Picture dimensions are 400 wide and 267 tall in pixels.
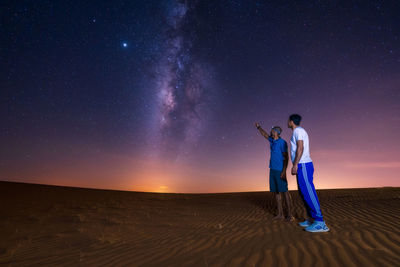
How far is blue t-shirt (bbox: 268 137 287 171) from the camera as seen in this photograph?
6086 millimetres

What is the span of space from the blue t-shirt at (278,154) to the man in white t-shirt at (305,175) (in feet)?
4.97

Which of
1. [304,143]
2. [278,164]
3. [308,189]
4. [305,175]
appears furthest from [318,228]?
[278,164]

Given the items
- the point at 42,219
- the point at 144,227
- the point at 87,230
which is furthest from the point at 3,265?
the point at 42,219

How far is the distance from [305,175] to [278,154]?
1.81 meters

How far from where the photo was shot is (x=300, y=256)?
2.96 meters

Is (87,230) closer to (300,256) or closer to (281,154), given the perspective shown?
(300,256)

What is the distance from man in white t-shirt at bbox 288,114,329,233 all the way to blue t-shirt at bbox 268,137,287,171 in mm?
1515

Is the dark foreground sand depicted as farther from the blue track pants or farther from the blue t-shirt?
the blue t-shirt

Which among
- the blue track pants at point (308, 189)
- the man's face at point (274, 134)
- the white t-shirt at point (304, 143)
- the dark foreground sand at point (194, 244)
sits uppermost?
the man's face at point (274, 134)

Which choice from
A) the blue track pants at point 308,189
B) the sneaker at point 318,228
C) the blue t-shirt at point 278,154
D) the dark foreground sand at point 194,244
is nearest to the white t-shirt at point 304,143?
the blue track pants at point 308,189

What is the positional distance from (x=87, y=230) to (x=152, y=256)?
275cm

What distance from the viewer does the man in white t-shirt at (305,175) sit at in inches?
165

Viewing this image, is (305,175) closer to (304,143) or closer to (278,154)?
(304,143)

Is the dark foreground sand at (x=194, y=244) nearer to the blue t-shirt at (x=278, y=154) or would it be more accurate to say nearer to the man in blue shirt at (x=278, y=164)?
the man in blue shirt at (x=278, y=164)
